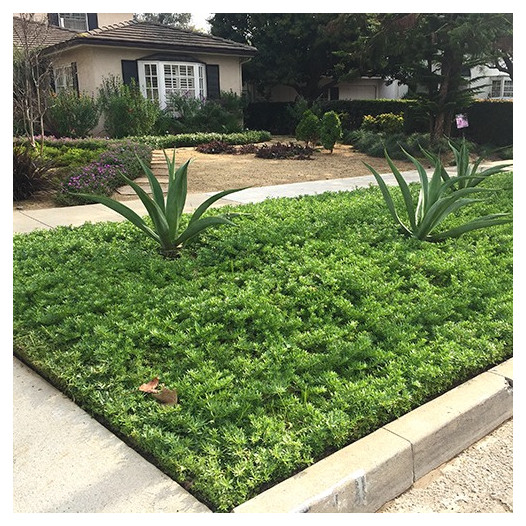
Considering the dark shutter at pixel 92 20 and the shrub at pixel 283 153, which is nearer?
the shrub at pixel 283 153

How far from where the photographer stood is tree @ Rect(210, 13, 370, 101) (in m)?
25.3

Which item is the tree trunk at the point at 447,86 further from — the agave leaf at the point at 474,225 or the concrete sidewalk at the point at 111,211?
the agave leaf at the point at 474,225

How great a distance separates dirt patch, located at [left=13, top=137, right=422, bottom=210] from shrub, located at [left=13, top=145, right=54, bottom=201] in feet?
0.48

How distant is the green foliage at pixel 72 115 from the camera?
52.5ft

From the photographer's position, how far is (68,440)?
2633 mm

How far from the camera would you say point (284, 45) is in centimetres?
2650

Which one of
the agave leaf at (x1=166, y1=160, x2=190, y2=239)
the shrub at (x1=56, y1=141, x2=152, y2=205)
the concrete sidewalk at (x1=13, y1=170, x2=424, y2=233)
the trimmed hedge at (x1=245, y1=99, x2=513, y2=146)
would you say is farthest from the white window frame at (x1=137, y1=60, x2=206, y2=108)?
the agave leaf at (x1=166, y1=160, x2=190, y2=239)

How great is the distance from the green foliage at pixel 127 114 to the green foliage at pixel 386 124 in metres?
6.99

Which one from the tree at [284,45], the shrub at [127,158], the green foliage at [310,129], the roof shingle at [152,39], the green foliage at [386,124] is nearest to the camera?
the shrub at [127,158]

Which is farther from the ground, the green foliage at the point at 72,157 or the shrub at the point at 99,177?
the green foliage at the point at 72,157

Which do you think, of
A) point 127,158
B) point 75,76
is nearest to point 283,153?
point 127,158

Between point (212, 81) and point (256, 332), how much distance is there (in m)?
19.0

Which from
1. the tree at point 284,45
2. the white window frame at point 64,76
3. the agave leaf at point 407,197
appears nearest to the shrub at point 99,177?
the agave leaf at point 407,197

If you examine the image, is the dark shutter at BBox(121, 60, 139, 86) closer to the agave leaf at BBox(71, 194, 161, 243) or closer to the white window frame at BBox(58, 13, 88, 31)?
the white window frame at BBox(58, 13, 88, 31)
